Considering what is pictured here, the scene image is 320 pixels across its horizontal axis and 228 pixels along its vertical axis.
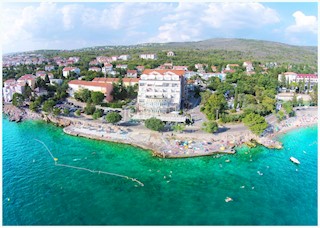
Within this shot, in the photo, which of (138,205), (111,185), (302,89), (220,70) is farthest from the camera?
(220,70)

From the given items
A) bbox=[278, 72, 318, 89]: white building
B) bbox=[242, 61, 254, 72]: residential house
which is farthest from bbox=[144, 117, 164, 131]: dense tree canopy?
bbox=[242, 61, 254, 72]: residential house

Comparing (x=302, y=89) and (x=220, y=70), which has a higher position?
(x=220, y=70)

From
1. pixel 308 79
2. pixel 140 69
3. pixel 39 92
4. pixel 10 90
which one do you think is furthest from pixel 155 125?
pixel 308 79

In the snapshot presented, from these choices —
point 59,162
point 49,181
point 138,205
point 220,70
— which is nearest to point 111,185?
point 138,205

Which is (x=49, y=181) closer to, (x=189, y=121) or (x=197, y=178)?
(x=197, y=178)

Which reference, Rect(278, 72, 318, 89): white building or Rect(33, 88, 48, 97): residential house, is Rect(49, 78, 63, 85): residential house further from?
Rect(278, 72, 318, 89): white building

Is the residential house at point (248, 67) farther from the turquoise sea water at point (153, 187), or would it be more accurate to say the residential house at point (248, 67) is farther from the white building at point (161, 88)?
the turquoise sea water at point (153, 187)
